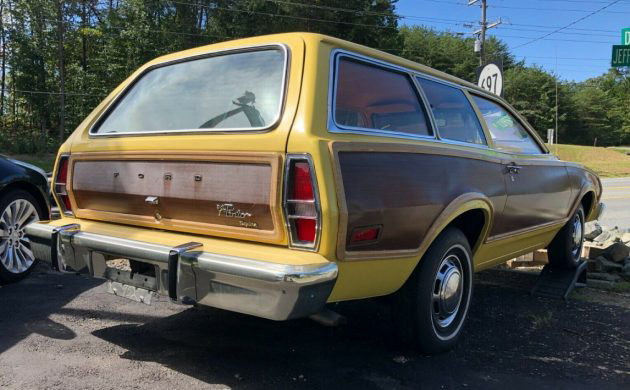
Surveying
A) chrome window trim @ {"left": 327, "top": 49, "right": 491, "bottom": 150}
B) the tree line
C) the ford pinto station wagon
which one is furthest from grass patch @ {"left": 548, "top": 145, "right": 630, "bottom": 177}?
the ford pinto station wagon

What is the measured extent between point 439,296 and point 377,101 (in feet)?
4.33

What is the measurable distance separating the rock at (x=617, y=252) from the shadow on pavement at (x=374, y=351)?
55.9 inches

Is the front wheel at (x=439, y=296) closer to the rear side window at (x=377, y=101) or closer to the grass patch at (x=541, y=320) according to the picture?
the rear side window at (x=377, y=101)

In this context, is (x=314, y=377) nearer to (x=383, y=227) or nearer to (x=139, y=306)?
(x=383, y=227)

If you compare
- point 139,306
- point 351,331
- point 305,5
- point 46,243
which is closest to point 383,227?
point 351,331

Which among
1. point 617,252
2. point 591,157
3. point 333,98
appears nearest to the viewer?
point 333,98

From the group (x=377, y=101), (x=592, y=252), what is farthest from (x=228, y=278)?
(x=592, y=252)

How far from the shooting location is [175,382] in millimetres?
2805

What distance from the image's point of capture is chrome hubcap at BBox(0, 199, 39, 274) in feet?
15.0

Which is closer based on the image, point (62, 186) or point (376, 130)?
point (376, 130)

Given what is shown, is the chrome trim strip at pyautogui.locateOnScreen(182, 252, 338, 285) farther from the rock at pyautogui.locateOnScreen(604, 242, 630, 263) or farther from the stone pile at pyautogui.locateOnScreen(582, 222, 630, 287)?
the rock at pyautogui.locateOnScreen(604, 242, 630, 263)

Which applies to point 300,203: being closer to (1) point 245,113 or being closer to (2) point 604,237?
(1) point 245,113

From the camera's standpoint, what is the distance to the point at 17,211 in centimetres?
473

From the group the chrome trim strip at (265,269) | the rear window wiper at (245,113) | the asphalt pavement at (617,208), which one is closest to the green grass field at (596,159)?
the asphalt pavement at (617,208)
